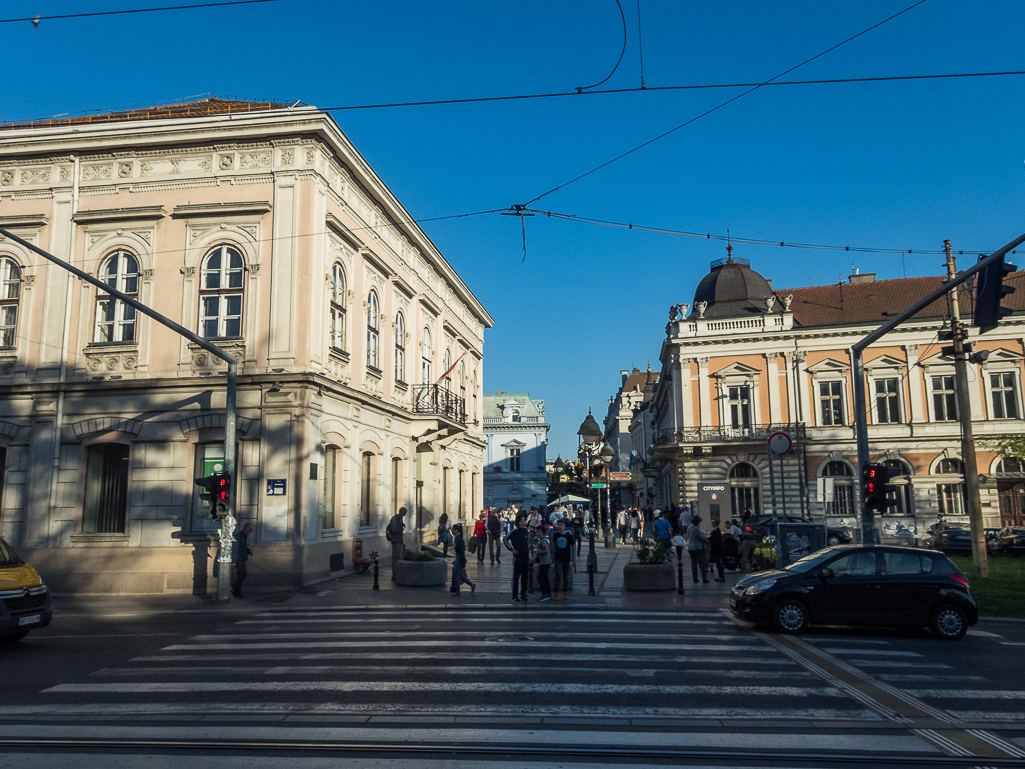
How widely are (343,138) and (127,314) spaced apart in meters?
7.86

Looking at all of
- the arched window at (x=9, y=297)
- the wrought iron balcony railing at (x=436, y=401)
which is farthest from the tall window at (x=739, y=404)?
the arched window at (x=9, y=297)

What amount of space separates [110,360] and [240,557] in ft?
23.8

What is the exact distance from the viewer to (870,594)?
42.1ft

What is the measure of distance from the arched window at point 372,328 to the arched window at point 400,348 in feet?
6.85

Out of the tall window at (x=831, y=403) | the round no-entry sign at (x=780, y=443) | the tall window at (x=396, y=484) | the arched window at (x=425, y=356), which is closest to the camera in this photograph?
the round no-entry sign at (x=780, y=443)

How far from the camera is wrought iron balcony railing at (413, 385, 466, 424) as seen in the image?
3041 cm

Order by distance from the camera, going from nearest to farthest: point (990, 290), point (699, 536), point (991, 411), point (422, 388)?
point (990, 290), point (699, 536), point (422, 388), point (991, 411)

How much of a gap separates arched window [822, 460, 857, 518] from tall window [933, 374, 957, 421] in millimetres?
5794

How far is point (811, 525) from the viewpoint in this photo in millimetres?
20891

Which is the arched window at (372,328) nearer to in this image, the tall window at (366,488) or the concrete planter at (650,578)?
the tall window at (366,488)

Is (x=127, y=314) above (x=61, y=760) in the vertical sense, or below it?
above

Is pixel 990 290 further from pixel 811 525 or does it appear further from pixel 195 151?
pixel 195 151

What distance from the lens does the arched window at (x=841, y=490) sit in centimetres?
4425

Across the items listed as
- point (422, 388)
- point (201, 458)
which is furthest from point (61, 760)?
point (422, 388)
